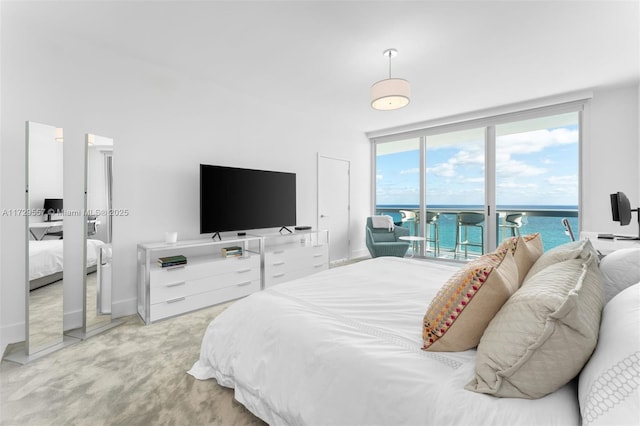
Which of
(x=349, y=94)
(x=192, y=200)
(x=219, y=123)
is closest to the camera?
(x=192, y=200)

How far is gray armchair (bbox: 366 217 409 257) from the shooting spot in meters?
4.75

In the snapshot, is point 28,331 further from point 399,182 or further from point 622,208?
point 399,182

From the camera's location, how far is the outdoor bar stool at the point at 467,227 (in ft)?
16.5

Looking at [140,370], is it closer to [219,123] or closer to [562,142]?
[219,123]

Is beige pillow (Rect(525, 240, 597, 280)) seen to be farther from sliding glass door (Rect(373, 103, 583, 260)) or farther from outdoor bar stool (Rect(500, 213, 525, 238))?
outdoor bar stool (Rect(500, 213, 525, 238))

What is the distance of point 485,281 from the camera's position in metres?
0.99

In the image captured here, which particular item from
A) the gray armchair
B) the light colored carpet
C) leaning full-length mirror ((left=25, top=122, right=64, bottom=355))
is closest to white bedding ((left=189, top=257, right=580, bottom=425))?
the light colored carpet

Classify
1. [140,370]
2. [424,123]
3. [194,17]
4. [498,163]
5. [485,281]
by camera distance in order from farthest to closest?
[424,123] → [498,163] → [194,17] → [140,370] → [485,281]

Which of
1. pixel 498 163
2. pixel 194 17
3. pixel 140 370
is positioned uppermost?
pixel 194 17

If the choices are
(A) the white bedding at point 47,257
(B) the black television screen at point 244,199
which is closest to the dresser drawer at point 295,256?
(B) the black television screen at point 244,199

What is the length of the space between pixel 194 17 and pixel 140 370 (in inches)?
105

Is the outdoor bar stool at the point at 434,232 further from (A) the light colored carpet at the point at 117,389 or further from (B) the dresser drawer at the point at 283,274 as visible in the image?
(A) the light colored carpet at the point at 117,389

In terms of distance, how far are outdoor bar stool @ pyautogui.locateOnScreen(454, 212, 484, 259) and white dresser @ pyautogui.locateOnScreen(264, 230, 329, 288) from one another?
271 centimetres

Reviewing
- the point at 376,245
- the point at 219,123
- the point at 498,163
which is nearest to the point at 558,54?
the point at 498,163
